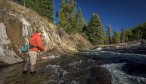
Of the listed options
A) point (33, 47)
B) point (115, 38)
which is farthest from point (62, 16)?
point (115, 38)

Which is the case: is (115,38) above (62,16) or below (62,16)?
below

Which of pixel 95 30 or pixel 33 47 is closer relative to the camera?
pixel 33 47

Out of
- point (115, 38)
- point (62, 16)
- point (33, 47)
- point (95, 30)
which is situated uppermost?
point (62, 16)

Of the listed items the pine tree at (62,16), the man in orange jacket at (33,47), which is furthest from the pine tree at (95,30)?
the man in orange jacket at (33,47)

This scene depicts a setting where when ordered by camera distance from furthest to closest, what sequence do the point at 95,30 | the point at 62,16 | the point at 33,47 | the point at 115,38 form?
the point at 115,38, the point at 95,30, the point at 62,16, the point at 33,47

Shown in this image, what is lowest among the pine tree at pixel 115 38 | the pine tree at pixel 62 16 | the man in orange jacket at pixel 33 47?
the man in orange jacket at pixel 33 47

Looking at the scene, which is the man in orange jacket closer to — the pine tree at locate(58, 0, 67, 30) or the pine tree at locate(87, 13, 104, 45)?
the pine tree at locate(58, 0, 67, 30)

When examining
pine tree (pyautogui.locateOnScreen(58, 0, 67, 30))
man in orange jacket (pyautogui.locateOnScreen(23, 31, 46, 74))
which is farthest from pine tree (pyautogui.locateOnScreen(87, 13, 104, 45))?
man in orange jacket (pyautogui.locateOnScreen(23, 31, 46, 74))

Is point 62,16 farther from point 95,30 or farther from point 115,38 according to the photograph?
point 115,38

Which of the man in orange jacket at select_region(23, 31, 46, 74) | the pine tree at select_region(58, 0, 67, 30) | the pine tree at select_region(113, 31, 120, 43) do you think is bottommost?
the man in orange jacket at select_region(23, 31, 46, 74)

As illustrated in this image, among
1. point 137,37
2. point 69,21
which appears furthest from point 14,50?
point 137,37

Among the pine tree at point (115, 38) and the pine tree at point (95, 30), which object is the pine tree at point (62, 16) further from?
the pine tree at point (115, 38)

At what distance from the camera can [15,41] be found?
24891 mm

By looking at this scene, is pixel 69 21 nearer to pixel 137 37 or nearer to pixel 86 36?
→ pixel 86 36
